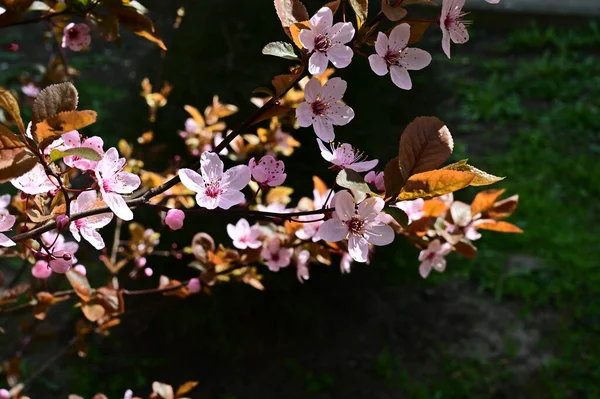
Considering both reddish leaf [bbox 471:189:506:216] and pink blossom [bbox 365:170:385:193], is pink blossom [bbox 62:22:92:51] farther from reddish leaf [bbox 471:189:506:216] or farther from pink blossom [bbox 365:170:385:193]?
reddish leaf [bbox 471:189:506:216]

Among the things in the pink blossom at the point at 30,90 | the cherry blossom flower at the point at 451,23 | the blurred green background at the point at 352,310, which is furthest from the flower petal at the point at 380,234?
the pink blossom at the point at 30,90

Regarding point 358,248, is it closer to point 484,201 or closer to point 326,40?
point 326,40

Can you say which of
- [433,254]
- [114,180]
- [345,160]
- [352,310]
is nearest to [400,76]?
[345,160]

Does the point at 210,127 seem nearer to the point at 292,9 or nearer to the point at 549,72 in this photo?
the point at 292,9

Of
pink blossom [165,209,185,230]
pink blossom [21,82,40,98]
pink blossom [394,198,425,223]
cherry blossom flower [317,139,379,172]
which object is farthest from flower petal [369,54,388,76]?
pink blossom [21,82,40,98]

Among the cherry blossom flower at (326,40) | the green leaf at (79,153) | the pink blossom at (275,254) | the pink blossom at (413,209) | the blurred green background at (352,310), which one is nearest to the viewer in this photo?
the green leaf at (79,153)

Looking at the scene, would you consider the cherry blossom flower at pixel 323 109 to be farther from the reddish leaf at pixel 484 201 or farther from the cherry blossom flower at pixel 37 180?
the reddish leaf at pixel 484 201
